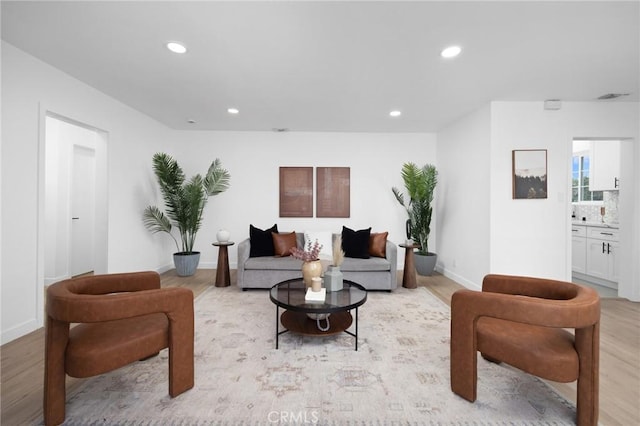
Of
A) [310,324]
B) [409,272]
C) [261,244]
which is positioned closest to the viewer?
[310,324]

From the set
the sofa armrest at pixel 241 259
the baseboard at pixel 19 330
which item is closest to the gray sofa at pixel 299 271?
the sofa armrest at pixel 241 259

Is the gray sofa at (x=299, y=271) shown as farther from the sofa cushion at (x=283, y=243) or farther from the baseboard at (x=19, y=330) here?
the baseboard at (x=19, y=330)

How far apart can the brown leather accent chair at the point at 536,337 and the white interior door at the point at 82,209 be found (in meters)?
5.42

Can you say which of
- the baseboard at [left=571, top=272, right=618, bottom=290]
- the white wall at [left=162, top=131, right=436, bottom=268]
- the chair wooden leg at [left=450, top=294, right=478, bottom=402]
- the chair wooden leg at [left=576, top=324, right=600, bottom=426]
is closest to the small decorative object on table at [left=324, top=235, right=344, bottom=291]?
the chair wooden leg at [left=450, top=294, right=478, bottom=402]

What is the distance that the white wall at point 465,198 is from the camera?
3.69m

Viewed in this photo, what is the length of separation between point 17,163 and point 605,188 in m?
7.67

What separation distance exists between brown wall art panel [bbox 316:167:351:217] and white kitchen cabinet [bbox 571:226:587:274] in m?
3.86

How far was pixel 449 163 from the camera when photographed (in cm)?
468

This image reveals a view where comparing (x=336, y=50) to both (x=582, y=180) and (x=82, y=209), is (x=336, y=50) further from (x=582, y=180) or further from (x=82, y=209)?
(x=582, y=180)

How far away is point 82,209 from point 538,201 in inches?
277

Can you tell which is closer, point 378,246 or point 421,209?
point 378,246

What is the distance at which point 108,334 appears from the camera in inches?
63.7

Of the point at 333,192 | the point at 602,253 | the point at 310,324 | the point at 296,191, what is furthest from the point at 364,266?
the point at 602,253

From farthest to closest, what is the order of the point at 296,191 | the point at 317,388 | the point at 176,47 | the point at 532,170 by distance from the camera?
the point at 296,191, the point at 532,170, the point at 176,47, the point at 317,388
